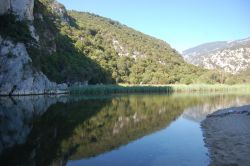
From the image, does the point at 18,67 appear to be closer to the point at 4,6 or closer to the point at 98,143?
the point at 4,6

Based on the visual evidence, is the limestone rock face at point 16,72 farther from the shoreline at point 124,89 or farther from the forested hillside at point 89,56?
the forested hillside at point 89,56

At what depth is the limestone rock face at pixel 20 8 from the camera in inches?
2882

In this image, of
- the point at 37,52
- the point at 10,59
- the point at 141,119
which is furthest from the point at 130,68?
the point at 141,119

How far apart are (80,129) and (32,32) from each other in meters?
61.3

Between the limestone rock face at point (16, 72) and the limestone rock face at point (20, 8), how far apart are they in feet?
31.7

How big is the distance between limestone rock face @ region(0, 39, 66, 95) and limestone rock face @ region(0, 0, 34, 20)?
966cm

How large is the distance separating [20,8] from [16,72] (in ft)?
62.4

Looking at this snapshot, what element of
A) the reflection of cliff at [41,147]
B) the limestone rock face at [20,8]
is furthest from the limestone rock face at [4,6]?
the reflection of cliff at [41,147]

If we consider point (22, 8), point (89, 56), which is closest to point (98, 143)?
point (22, 8)

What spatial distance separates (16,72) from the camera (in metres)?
66.6

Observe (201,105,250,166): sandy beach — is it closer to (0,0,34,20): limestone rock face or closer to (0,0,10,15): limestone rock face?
(0,0,10,15): limestone rock face

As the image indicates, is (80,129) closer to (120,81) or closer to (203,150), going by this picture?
(203,150)

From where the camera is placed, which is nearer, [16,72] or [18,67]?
[16,72]

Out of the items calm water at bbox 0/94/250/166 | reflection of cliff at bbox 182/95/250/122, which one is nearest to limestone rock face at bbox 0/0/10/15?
reflection of cliff at bbox 182/95/250/122
